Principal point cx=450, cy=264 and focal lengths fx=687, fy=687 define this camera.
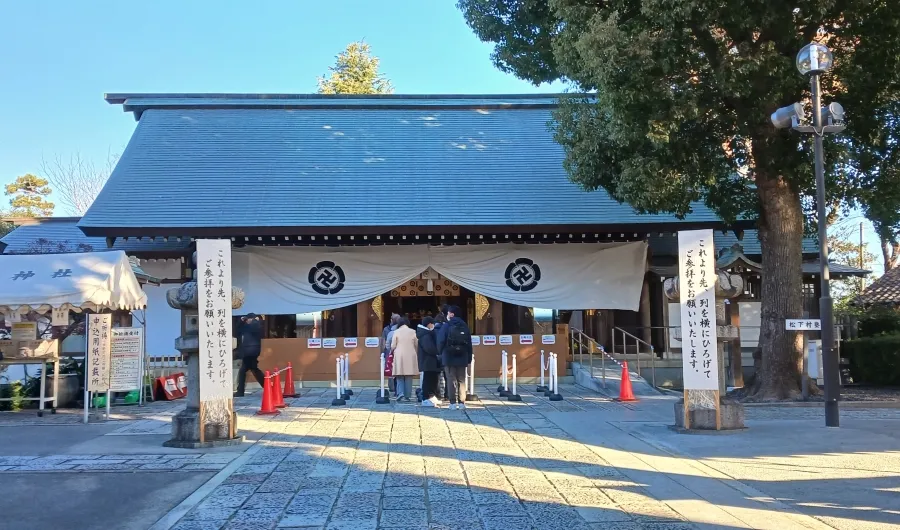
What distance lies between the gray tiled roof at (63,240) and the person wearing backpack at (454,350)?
8651 mm

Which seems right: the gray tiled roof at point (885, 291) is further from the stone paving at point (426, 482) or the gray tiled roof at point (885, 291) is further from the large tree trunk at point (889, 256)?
the stone paving at point (426, 482)

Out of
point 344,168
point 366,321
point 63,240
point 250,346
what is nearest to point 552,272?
point 366,321

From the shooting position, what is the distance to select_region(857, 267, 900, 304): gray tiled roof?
2458cm

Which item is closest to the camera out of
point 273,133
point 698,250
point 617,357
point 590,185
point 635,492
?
point 635,492

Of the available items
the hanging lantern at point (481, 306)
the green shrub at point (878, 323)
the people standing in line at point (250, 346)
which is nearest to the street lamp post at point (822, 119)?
the hanging lantern at point (481, 306)

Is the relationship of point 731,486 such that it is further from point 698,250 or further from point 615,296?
point 615,296

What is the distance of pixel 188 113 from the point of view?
20.5 meters

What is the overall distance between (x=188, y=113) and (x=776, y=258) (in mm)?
16496

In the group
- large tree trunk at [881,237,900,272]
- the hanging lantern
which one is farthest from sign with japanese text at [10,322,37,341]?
large tree trunk at [881,237,900,272]

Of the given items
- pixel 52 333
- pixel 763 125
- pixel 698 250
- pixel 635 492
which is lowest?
pixel 635 492

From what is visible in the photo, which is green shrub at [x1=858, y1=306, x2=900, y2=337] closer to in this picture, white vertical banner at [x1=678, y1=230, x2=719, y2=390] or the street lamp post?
the street lamp post

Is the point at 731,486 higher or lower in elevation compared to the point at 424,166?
lower

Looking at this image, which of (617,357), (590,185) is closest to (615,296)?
(617,357)

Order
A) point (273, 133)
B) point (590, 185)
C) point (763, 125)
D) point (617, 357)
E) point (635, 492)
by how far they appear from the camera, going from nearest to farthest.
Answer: point (635, 492), point (763, 125), point (590, 185), point (617, 357), point (273, 133)
